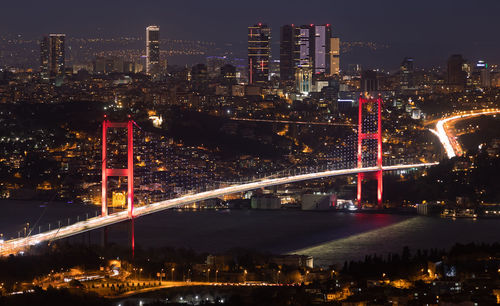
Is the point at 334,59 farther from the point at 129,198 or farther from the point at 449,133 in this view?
the point at 129,198

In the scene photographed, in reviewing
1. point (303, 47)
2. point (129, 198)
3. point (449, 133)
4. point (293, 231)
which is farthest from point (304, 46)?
point (129, 198)

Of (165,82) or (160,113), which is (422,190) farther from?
(165,82)

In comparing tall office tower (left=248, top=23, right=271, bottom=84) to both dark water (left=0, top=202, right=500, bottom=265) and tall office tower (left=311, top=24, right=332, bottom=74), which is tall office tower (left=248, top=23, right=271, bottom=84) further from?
dark water (left=0, top=202, right=500, bottom=265)

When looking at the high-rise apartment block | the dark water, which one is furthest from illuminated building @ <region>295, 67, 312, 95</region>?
the dark water

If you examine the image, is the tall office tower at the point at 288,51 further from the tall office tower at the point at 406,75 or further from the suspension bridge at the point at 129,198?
the suspension bridge at the point at 129,198

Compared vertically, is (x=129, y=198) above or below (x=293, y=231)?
above

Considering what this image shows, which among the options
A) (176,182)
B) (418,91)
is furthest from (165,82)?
(176,182)
